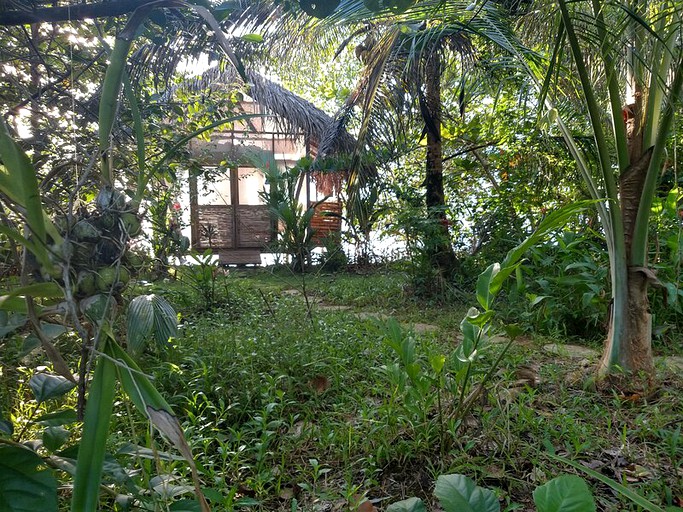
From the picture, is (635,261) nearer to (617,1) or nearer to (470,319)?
(617,1)

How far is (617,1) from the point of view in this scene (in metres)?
1.42

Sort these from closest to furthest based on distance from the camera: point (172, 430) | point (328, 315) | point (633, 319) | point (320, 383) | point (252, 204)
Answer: point (172, 430) → point (633, 319) → point (320, 383) → point (328, 315) → point (252, 204)

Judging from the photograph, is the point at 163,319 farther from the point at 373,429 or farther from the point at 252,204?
the point at 252,204

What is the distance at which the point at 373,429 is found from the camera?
1.36 m

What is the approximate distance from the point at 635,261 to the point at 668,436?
2.13ft

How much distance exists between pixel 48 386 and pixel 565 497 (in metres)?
0.86

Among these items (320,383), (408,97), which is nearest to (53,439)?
(320,383)

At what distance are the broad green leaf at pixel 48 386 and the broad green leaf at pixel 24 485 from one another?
0.60 feet

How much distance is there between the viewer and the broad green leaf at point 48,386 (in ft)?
2.42

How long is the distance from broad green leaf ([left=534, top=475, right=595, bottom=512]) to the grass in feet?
1.31

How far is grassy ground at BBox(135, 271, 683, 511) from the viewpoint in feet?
3.84

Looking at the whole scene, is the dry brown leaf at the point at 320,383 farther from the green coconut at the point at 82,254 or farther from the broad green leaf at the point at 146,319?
the green coconut at the point at 82,254

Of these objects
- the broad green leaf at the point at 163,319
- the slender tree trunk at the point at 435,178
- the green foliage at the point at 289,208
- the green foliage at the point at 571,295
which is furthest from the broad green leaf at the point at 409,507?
the slender tree trunk at the point at 435,178

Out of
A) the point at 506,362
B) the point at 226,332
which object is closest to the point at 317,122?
the point at 226,332
